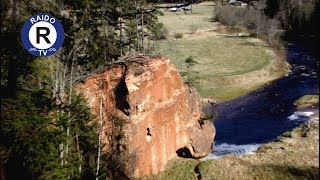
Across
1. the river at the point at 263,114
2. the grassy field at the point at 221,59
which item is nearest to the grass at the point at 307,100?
the river at the point at 263,114

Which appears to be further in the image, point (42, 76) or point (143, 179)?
point (143, 179)

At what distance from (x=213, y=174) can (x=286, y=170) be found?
17.4 feet

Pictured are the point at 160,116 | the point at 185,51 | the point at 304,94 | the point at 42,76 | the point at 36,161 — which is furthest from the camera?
the point at 185,51

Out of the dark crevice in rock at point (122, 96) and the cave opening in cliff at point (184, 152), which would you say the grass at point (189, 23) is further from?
the dark crevice in rock at point (122, 96)

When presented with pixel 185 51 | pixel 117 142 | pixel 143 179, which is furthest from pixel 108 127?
pixel 185 51

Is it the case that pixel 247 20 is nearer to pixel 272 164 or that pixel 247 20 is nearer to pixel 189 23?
pixel 189 23

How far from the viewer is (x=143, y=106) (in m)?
26.6

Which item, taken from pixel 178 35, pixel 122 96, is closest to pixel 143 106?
pixel 122 96

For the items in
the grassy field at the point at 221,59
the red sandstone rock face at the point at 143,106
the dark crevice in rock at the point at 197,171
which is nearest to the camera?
the red sandstone rock face at the point at 143,106

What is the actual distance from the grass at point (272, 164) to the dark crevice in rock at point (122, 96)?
25.6ft

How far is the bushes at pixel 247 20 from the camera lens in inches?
2945

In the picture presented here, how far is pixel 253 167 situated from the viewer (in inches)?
1150

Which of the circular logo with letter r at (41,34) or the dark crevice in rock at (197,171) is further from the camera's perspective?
the dark crevice in rock at (197,171)

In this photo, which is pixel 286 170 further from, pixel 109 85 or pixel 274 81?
pixel 274 81
